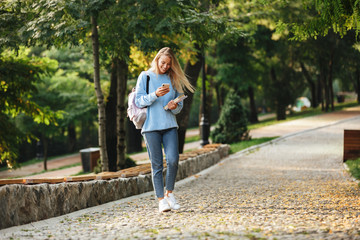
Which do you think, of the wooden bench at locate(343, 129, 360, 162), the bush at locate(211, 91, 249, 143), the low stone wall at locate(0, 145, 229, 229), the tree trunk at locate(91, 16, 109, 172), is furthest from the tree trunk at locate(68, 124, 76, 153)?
the low stone wall at locate(0, 145, 229, 229)

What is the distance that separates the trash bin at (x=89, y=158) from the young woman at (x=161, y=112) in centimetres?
1275

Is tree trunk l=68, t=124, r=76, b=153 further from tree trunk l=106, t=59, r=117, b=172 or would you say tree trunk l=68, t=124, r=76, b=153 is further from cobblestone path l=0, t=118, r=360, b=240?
cobblestone path l=0, t=118, r=360, b=240

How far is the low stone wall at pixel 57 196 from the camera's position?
4.92 m

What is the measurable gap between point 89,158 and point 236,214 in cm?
1342

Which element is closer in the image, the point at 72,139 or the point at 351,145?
the point at 351,145

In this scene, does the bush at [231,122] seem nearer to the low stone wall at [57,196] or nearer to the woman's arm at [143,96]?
the low stone wall at [57,196]

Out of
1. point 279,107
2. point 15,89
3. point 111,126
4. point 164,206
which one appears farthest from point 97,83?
point 279,107

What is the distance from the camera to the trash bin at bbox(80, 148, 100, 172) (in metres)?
18.1

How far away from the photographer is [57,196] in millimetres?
5738

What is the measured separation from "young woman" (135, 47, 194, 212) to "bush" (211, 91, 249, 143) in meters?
13.6

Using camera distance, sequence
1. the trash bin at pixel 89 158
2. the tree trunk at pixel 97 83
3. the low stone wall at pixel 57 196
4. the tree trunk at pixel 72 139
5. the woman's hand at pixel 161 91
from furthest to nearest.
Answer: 1. the tree trunk at pixel 72 139
2. the trash bin at pixel 89 158
3. the tree trunk at pixel 97 83
4. the woman's hand at pixel 161 91
5. the low stone wall at pixel 57 196

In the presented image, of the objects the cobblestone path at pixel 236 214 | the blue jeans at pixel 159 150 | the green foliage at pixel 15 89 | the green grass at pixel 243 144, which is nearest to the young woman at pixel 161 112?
the blue jeans at pixel 159 150

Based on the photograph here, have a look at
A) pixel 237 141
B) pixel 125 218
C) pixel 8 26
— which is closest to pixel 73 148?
pixel 237 141

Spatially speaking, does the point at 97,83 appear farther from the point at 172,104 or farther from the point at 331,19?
the point at 331,19
